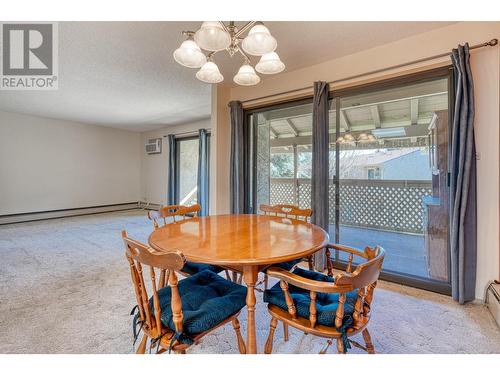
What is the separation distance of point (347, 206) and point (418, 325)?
132 cm

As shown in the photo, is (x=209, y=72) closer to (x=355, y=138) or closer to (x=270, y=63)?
(x=270, y=63)

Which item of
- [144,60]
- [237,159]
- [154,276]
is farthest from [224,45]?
[237,159]

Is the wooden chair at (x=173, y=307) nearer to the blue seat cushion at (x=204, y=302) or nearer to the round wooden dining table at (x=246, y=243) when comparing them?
the blue seat cushion at (x=204, y=302)

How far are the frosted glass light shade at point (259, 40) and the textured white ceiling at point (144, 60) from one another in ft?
2.56

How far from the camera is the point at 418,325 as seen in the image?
171 centimetres

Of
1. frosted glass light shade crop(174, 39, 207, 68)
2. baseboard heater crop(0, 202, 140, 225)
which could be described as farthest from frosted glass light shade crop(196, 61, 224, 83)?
baseboard heater crop(0, 202, 140, 225)

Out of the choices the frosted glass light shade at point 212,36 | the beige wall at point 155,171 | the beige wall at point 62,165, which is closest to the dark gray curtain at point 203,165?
the beige wall at point 155,171

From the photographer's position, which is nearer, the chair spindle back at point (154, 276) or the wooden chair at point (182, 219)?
the chair spindle back at point (154, 276)

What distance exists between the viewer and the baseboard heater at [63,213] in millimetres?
4989

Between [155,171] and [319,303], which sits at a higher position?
[155,171]

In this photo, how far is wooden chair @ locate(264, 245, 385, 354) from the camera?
964mm

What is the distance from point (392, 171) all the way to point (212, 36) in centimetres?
215

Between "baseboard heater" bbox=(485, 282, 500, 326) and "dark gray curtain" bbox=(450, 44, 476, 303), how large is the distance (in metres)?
0.09

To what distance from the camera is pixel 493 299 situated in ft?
5.97
